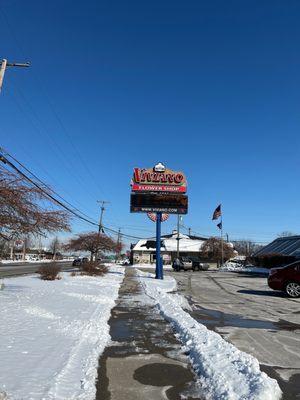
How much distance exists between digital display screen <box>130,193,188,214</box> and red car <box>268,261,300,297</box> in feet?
46.2

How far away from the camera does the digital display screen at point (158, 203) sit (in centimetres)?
3316

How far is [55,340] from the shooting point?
26.7ft

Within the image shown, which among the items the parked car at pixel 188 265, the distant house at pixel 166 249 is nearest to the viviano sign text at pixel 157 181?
the parked car at pixel 188 265

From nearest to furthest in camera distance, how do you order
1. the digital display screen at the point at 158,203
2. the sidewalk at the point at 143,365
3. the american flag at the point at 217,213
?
the sidewalk at the point at 143,365
the digital display screen at the point at 158,203
the american flag at the point at 217,213

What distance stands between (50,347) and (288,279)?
1390 cm

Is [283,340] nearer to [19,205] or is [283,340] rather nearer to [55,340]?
[55,340]

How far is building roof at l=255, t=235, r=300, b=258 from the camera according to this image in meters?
52.6

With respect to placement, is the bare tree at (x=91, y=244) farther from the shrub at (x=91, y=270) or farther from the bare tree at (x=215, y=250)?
the bare tree at (x=215, y=250)

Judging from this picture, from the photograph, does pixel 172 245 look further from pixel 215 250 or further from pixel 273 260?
pixel 273 260

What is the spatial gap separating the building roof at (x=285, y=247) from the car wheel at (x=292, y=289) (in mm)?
32849

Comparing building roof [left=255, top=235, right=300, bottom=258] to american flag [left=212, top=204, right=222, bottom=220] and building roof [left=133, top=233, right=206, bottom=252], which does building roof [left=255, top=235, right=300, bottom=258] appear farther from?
building roof [left=133, top=233, right=206, bottom=252]

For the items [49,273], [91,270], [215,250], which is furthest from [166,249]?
[49,273]

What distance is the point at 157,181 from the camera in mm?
33875

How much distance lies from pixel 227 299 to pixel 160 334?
28.9 ft
